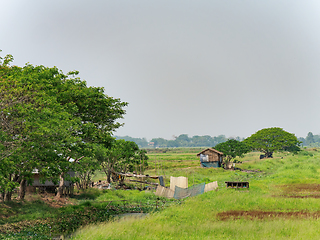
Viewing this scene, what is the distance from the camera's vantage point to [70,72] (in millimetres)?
31797

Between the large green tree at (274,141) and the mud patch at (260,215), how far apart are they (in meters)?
84.6

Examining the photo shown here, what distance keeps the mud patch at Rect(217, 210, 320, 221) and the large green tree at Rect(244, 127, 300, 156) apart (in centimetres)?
8460

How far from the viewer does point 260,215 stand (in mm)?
24750

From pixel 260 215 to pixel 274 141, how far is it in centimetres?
8826

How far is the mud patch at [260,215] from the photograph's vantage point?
2334 cm

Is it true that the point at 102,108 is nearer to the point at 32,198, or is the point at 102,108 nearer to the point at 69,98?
the point at 69,98

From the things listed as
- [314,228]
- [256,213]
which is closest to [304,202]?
[256,213]

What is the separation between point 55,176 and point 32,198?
30.3 ft

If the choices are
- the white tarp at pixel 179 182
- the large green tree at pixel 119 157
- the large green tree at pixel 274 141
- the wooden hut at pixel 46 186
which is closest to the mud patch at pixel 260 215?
the white tarp at pixel 179 182

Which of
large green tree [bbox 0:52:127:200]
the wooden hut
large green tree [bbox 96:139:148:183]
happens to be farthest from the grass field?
large green tree [bbox 96:139:148:183]

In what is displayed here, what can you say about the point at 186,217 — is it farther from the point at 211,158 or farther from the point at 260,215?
the point at 211,158

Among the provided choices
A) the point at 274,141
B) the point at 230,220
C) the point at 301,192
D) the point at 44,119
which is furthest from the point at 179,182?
the point at 274,141

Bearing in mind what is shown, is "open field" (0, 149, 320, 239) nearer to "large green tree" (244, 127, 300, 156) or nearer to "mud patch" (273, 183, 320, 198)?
"mud patch" (273, 183, 320, 198)

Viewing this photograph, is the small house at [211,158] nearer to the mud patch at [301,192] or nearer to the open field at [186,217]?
the mud patch at [301,192]
